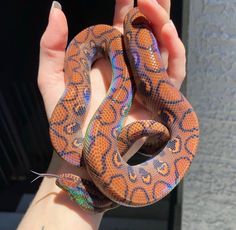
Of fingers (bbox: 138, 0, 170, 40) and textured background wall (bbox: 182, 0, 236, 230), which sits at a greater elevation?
fingers (bbox: 138, 0, 170, 40)

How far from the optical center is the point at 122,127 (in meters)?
2.64

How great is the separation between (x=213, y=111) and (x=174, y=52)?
0.82m

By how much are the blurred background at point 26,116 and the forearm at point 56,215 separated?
52.1 inches

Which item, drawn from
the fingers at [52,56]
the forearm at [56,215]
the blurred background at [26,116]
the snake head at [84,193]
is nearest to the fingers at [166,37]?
the fingers at [52,56]

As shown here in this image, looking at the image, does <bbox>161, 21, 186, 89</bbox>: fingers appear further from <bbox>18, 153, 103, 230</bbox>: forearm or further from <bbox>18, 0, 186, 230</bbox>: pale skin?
<bbox>18, 153, 103, 230</bbox>: forearm

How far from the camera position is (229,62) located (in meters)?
3.26

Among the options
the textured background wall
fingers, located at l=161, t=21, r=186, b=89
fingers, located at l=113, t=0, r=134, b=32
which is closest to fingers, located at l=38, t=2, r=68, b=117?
fingers, located at l=113, t=0, r=134, b=32

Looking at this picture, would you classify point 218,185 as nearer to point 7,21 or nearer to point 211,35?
point 211,35

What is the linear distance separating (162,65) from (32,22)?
1615 mm

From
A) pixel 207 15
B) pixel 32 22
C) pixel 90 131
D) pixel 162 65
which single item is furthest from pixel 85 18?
pixel 90 131

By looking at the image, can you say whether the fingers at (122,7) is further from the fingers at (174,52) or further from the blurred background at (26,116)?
the blurred background at (26,116)

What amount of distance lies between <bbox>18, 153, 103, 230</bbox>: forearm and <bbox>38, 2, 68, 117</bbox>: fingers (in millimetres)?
497

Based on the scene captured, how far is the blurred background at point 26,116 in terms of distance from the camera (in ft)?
12.6

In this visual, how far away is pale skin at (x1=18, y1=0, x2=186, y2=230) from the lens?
2.37 meters
